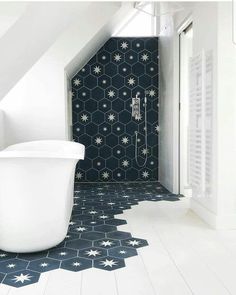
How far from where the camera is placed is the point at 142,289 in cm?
204

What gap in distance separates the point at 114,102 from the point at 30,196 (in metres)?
3.71

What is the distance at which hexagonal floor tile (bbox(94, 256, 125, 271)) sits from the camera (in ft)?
7.77

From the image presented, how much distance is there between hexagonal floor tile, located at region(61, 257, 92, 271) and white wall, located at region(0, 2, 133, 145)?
2332 mm

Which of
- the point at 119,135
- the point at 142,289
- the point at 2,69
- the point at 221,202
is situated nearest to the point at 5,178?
the point at 2,69

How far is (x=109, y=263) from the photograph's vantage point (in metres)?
2.44

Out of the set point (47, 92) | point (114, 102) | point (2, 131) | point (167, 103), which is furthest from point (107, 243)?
point (114, 102)

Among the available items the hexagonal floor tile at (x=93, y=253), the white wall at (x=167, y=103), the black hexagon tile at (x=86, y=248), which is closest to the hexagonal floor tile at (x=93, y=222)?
the black hexagon tile at (x=86, y=248)

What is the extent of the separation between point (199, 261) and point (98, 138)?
149 inches

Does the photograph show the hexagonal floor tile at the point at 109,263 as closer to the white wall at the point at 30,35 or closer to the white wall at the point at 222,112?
the white wall at the point at 222,112

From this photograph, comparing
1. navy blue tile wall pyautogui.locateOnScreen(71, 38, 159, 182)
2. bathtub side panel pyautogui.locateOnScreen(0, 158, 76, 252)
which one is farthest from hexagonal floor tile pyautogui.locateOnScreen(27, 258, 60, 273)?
navy blue tile wall pyautogui.locateOnScreen(71, 38, 159, 182)

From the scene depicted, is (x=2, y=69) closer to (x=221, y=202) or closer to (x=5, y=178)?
(x=5, y=178)

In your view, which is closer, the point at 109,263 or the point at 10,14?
the point at 10,14

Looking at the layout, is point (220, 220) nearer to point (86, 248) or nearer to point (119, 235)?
point (119, 235)

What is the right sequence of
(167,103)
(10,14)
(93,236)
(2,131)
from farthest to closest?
(167,103)
(2,131)
(93,236)
(10,14)
